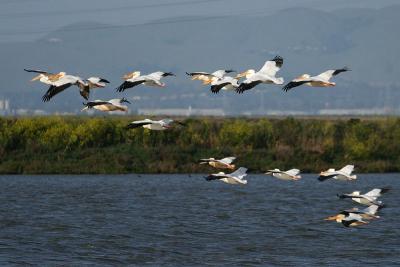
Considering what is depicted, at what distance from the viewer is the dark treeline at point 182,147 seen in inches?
2174

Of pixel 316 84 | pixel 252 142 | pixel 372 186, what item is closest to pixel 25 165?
pixel 252 142

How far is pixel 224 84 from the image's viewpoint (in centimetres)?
2666

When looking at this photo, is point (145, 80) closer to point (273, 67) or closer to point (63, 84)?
point (63, 84)

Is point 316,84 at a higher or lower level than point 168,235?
higher

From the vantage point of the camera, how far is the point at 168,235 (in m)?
34.1

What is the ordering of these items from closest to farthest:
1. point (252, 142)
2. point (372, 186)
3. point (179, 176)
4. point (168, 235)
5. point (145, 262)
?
1. point (145, 262)
2. point (168, 235)
3. point (372, 186)
4. point (179, 176)
5. point (252, 142)

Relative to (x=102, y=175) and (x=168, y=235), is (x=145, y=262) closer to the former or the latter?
(x=168, y=235)

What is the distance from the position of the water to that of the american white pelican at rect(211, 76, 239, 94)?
14.1 feet

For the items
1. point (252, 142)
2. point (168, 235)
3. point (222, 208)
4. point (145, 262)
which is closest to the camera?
point (145, 262)

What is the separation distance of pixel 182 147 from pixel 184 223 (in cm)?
2009

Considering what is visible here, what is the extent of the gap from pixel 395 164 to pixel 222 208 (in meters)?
17.0

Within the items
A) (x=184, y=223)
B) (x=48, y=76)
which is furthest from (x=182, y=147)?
(x=48, y=76)

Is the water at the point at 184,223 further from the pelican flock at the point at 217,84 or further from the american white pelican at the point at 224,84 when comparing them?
the american white pelican at the point at 224,84

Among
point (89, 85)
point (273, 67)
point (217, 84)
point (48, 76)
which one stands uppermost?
point (273, 67)
